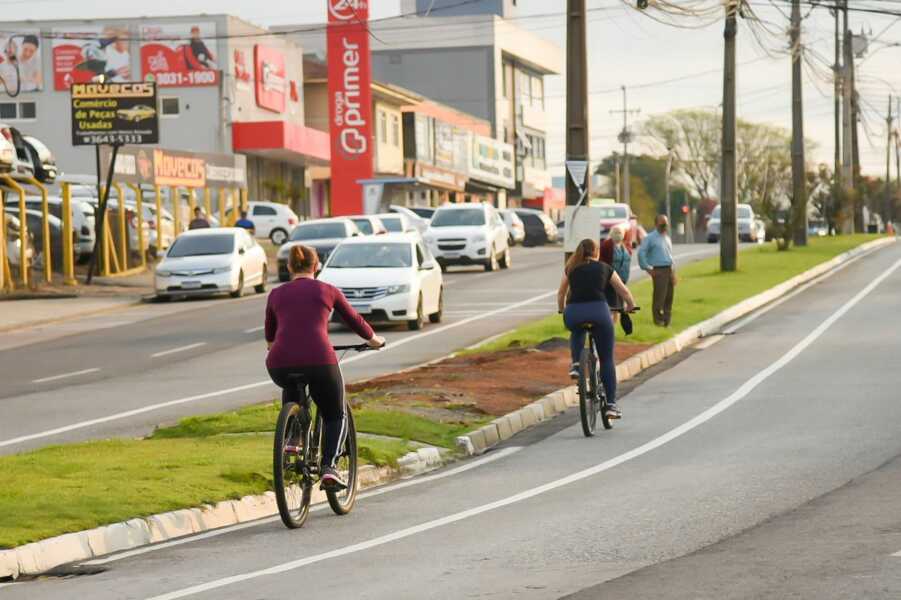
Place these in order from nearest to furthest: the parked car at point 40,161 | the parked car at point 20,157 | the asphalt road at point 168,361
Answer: the asphalt road at point 168,361, the parked car at point 20,157, the parked car at point 40,161

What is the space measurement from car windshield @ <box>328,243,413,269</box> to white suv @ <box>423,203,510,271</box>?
15860 millimetres

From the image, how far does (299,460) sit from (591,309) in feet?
20.7

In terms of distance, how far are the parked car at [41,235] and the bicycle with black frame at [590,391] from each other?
104 feet

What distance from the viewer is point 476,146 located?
338ft

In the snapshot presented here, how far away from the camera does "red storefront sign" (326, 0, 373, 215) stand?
73000mm

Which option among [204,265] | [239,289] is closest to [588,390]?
[204,265]

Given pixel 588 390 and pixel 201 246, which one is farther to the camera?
pixel 201 246

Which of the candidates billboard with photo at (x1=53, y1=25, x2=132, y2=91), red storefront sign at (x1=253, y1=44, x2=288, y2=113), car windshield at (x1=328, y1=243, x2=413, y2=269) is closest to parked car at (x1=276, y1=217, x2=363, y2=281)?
car windshield at (x1=328, y1=243, x2=413, y2=269)

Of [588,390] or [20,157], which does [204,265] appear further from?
[588,390]

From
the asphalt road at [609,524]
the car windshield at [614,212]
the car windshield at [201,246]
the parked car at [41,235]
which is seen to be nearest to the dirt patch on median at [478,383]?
the asphalt road at [609,524]

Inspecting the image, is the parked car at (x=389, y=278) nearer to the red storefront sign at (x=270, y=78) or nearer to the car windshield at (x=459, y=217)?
the car windshield at (x=459, y=217)

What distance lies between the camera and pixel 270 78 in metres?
80.1

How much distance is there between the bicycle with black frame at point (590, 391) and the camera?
17609mm

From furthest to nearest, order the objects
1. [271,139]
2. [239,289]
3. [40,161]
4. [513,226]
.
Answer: [271,139] → [513,226] → [40,161] → [239,289]
